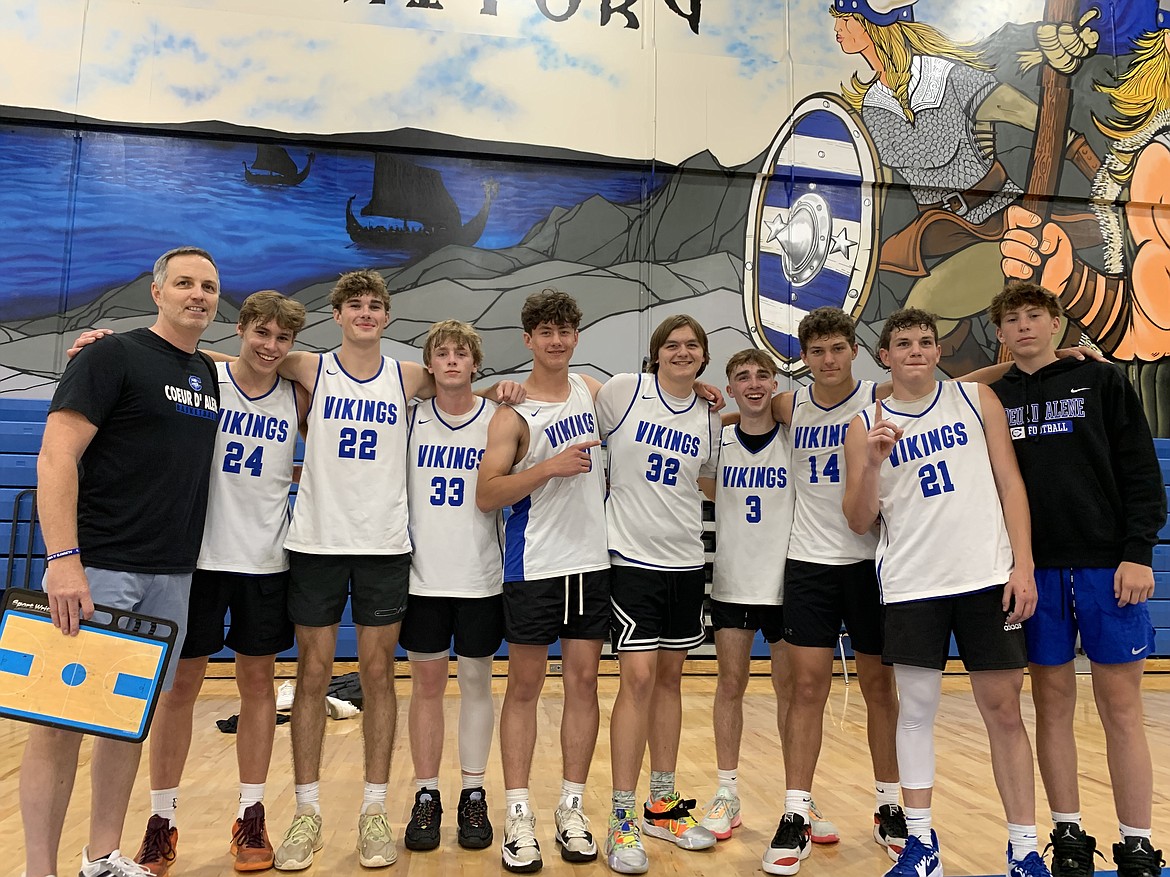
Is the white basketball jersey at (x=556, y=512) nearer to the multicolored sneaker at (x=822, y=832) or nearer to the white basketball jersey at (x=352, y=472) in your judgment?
the white basketball jersey at (x=352, y=472)

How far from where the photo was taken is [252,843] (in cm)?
266

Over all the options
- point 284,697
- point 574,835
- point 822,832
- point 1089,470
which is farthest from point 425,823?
point 284,697

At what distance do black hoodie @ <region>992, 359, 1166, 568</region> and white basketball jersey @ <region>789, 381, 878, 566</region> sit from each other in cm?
57

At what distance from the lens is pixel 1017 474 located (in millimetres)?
2609

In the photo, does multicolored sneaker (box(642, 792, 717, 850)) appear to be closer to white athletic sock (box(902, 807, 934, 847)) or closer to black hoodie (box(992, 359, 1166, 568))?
white athletic sock (box(902, 807, 934, 847))

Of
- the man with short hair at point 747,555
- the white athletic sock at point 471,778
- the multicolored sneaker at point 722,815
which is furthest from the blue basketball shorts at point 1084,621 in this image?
the white athletic sock at point 471,778

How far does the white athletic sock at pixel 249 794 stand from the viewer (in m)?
2.72

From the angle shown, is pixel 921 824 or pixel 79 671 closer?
pixel 79 671

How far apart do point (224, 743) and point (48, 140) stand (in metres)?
6.13

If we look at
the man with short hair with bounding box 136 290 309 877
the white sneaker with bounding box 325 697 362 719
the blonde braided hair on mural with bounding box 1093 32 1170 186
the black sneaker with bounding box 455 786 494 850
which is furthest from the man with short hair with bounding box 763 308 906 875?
the blonde braided hair on mural with bounding box 1093 32 1170 186

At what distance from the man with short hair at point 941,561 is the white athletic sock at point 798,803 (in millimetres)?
381

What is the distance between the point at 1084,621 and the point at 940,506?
23.5 inches

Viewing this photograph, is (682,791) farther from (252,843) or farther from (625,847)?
(252,843)

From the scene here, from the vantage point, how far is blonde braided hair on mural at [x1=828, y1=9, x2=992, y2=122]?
28.0ft
